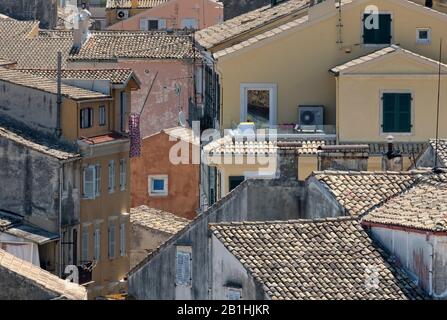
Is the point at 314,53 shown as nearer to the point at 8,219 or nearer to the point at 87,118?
the point at 8,219

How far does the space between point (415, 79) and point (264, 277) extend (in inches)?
762

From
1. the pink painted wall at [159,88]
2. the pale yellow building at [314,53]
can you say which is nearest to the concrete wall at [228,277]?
the pale yellow building at [314,53]

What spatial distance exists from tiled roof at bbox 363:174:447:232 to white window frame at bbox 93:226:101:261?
72.5ft

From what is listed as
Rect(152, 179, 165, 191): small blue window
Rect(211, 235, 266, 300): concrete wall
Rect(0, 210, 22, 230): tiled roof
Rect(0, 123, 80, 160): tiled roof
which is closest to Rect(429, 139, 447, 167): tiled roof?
Rect(211, 235, 266, 300): concrete wall

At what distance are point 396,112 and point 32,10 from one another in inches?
2254

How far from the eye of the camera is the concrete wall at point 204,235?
1750 inches

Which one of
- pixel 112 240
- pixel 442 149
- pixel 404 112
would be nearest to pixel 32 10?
pixel 112 240

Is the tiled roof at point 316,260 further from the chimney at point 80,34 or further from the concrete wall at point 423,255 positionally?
the chimney at point 80,34

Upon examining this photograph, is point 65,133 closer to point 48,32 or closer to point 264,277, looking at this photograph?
point 264,277

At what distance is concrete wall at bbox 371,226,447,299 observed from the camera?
134 ft

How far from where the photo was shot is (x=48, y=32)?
102 meters

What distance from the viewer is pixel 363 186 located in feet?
150

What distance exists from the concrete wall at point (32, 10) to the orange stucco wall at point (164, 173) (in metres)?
39.6
